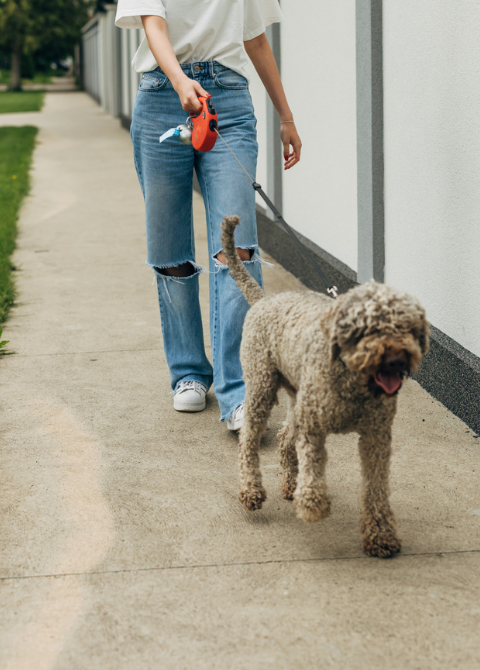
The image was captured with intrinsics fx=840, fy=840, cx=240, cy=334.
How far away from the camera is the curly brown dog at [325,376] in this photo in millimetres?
2356

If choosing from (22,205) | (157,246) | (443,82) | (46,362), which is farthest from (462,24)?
(22,205)

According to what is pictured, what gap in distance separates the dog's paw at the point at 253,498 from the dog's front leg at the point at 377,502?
436 millimetres

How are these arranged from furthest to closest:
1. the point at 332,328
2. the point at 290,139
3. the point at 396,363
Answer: the point at 290,139
the point at 332,328
the point at 396,363

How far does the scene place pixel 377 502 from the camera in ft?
9.26

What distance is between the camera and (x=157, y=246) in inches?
160

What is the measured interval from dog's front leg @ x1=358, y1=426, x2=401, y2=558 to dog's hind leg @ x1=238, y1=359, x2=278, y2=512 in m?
0.44

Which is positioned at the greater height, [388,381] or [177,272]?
[177,272]

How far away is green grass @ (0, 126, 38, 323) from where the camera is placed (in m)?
6.58

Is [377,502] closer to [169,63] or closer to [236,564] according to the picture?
[236,564]

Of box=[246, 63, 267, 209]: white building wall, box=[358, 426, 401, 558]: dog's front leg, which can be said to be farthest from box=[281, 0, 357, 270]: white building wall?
box=[358, 426, 401, 558]: dog's front leg

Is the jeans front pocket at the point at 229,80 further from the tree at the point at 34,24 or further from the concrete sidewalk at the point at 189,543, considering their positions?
the tree at the point at 34,24

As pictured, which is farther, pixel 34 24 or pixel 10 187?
pixel 34 24

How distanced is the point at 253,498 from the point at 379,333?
1.04 meters

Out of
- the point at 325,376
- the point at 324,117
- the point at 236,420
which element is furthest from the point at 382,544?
the point at 324,117
